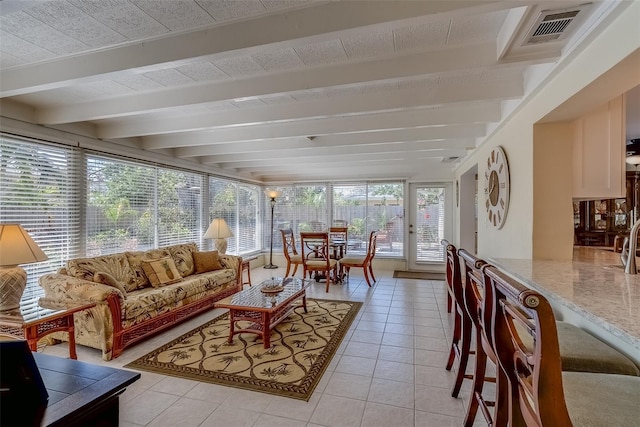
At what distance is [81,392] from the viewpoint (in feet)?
3.03

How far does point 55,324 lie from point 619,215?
7631 mm

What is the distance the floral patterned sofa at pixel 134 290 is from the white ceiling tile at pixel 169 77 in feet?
Result: 6.33

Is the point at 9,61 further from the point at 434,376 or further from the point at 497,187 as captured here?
the point at 497,187

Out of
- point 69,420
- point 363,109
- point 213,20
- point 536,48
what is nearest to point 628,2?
point 536,48

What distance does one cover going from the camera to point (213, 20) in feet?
5.32

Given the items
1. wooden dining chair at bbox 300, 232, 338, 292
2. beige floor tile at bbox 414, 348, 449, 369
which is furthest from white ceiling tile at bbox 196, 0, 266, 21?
wooden dining chair at bbox 300, 232, 338, 292

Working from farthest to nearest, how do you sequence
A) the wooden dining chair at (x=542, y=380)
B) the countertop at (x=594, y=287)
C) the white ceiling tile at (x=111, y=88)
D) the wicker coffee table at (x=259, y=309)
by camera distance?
the wicker coffee table at (x=259, y=309) → the white ceiling tile at (x=111, y=88) → the countertop at (x=594, y=287) → the wooden dining chair at (x=542, y=380)

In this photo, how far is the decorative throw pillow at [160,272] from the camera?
143 inches

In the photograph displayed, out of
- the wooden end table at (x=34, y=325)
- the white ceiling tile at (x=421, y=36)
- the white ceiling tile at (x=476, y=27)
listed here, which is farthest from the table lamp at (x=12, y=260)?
the white ceiling tile at (x=476, y=27)

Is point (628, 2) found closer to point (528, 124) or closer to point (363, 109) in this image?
point (528, 124)

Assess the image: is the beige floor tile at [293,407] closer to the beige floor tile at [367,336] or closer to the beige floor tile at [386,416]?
the beige floor tile at [386,416]

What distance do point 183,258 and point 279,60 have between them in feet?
10.9

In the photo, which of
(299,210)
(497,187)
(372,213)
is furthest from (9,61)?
(372,213)

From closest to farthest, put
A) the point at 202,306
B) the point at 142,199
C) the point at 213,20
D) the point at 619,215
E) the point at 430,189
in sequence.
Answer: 1. the point at 213,20
2. the point at 202,306
3. the point at 142,199
4. the point at 619,215
5. the point at 430,189
